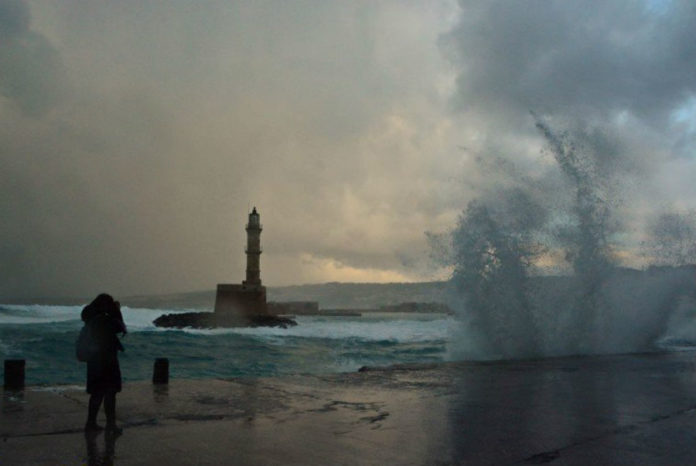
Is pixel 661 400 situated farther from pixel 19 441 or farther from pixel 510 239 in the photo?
pixel 510 239

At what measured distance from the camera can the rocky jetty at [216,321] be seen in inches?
1954

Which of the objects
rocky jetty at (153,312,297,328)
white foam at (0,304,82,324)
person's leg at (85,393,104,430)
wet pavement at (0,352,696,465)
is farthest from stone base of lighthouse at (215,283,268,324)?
person's leg at (85,393,104,430)

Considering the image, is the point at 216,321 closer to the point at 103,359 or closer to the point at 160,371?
the point at 160,371

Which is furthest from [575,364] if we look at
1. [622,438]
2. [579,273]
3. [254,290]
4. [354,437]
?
[254,290]

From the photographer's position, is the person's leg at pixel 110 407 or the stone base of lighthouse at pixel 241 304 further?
the stone base of lighthouse at pixel 241 304

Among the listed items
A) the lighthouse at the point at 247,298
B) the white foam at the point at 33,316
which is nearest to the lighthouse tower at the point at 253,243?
the lighthouse at the point at 247,298

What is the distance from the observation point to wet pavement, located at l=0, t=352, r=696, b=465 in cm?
346

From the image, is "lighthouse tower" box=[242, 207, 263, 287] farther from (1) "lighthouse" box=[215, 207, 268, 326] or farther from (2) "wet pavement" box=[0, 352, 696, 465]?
(2) "wet pavement" box=[0, 352, 696, 465]

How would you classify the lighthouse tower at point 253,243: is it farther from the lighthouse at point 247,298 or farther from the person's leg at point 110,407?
the person's leg at point 110,407

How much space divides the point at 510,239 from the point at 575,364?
189 inches

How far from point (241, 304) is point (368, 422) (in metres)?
46.9

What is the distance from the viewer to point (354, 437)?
13.0ft

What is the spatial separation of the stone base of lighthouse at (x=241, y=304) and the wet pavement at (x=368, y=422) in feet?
143

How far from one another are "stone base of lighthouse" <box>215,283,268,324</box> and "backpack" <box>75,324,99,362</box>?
45.8 metres
